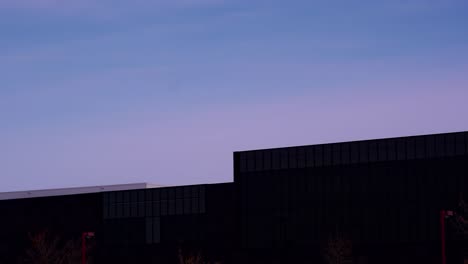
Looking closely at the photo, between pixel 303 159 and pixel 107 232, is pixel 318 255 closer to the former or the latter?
pixel 303 159

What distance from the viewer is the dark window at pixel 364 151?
93938 mm

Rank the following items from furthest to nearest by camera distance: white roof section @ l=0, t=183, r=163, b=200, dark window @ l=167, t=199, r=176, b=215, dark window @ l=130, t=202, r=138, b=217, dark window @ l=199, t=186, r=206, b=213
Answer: white roof section @ l=0, t=183, r=163, b=200 < dark window @ l=130, t=202, r=138, b=217 < dark window @ l=167, t=199, r=176, b=215 < dark window @ l=199, t=186, r=206, b=213

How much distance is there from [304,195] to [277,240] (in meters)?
5.48

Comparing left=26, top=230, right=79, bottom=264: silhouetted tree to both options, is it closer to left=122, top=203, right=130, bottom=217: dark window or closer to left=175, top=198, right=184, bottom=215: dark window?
left=122, top=203, right=130, bottom=217: dark window

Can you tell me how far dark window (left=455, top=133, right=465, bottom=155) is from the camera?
3474 inches

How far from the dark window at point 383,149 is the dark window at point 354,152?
231cm

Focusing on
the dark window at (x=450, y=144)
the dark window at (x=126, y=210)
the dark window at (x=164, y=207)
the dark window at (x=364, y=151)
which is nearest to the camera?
the dark window at (x=450, y=144)

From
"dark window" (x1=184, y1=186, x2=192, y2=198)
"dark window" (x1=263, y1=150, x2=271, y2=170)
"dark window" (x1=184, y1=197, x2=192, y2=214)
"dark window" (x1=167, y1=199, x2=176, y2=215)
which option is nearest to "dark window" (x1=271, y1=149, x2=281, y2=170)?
"dark window" (x1=263, y1=150, x2=271, y2=170)

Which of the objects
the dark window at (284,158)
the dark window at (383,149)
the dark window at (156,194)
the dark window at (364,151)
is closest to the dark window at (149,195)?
the dark window at (156,194)

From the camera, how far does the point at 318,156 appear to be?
97.4 m

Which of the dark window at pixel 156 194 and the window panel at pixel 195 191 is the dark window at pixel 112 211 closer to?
the dark window at pixel 156 194

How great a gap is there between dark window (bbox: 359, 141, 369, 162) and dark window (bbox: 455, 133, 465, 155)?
29.4 feet

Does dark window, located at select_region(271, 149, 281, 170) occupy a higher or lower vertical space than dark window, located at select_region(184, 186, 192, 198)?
higher

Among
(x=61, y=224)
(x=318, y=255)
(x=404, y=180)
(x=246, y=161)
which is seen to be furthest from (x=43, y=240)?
(x=404, y=180)
